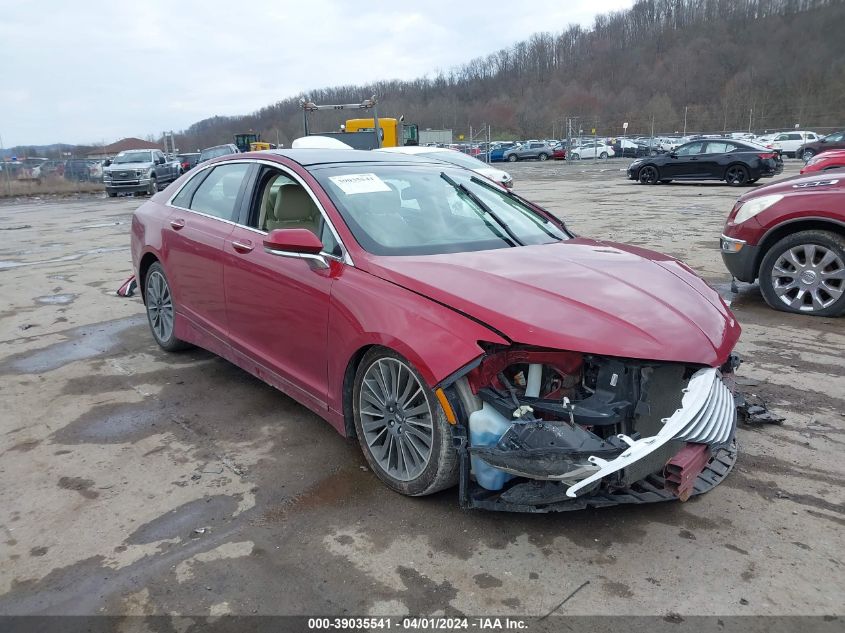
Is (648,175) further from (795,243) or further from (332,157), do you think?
(332,157)

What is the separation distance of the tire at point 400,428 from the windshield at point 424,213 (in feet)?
2.11

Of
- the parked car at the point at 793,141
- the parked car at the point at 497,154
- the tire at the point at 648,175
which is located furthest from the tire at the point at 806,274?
the parked car at the point at 497,154

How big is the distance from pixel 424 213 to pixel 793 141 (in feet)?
137

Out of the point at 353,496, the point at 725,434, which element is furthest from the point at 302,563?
the point at 725,434

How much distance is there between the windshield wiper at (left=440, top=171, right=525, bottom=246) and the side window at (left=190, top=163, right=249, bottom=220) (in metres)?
1.36

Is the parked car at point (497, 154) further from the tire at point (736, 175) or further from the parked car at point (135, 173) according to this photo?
the tire at point (736, 175)

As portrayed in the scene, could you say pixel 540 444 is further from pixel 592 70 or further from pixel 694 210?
pixel 592 70

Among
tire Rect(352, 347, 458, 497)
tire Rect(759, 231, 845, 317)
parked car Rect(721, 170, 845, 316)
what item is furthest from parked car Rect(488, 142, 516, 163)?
tire Rect(352, 347, 458, 497)

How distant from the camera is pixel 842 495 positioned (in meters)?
3.04

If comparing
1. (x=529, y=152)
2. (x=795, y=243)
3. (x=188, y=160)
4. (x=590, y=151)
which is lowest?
(x=795, y=243)

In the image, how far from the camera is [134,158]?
2647cm

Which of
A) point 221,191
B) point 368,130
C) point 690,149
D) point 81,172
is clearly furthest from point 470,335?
point 81,172

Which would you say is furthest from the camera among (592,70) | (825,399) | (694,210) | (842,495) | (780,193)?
(592,70)

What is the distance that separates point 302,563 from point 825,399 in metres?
3.43
